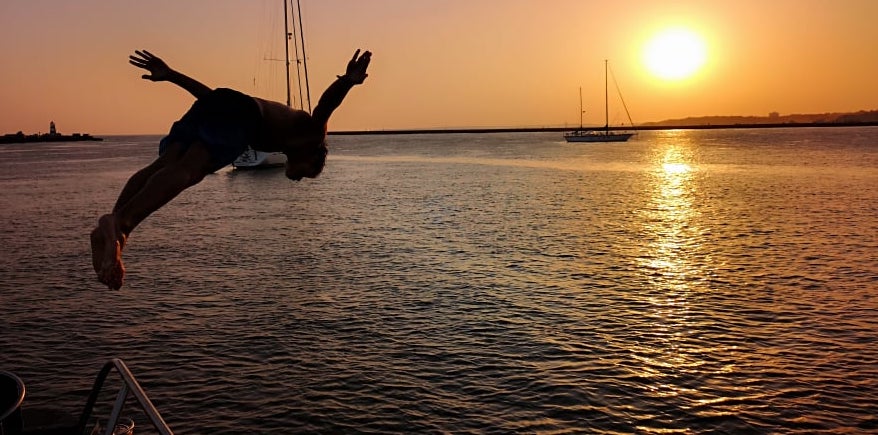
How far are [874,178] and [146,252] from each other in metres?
62.6

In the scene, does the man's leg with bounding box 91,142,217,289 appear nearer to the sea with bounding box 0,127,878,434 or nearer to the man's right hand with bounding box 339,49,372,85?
the man's right hand with bounding box 339,49,372,85

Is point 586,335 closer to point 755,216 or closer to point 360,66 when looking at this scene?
point 360,66

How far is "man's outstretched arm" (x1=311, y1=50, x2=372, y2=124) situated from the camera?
5680 mm

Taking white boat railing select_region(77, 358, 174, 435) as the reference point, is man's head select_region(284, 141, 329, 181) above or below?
above

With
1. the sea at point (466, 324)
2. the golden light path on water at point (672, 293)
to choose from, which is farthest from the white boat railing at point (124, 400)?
the golden light path on water at point (672, 293)

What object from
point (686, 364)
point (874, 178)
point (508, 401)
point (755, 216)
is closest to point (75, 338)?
point (508, 401)

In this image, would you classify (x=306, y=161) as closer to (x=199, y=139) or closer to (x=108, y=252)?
(x=199, y=139)

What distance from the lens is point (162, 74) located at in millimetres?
5520

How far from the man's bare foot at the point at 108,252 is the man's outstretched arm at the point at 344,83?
72.3 inches

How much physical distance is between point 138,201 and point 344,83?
1764 mm

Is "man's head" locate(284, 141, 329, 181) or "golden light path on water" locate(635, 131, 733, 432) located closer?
"man's head" locate(284, 141, 329, 181)

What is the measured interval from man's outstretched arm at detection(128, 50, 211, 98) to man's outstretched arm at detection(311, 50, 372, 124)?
90 cm

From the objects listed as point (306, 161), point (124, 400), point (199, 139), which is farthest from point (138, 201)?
point (306, 161)

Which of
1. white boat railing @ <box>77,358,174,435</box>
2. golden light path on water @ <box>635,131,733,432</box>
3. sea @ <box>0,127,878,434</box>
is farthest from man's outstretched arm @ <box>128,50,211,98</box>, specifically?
golden light path on water @ <box>635,131,733,432</box>
